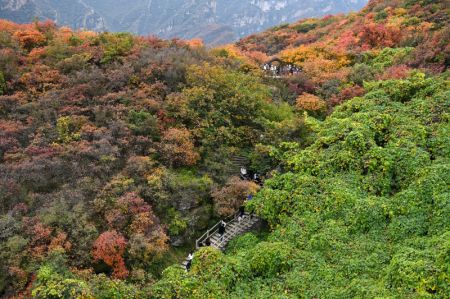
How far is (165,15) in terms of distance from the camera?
166 meters

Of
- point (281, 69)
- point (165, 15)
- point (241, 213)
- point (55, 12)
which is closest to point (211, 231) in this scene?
point (241, 213)

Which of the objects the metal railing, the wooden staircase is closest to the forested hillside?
the metal railing

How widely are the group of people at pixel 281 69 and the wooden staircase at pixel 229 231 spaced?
21.2 meters

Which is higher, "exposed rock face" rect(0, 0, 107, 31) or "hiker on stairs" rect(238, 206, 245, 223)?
"exposed rock face" rect(0, 0, 107, 31)

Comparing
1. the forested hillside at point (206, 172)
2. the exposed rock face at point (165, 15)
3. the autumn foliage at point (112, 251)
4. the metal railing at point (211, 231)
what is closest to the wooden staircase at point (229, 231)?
the metal railing at point (211, 231)

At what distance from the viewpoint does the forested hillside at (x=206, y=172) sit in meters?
18.8

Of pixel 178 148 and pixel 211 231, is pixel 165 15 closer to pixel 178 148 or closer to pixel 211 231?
pixel 178 148

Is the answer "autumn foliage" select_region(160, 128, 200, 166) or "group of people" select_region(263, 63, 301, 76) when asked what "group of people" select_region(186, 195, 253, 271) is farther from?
"group of people" select_region(263, 63, 301, 76)

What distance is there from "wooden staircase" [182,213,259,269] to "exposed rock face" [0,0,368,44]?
326ft

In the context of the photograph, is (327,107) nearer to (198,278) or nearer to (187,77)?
(187,77)

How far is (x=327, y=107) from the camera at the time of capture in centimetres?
3416

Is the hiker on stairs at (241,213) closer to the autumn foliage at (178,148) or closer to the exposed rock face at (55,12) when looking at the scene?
the autumn foliage at (178,148)

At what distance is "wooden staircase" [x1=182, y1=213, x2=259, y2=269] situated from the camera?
2417 centimetres

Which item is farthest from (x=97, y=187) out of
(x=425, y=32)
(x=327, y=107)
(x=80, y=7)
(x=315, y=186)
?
(x=80, y=7)
